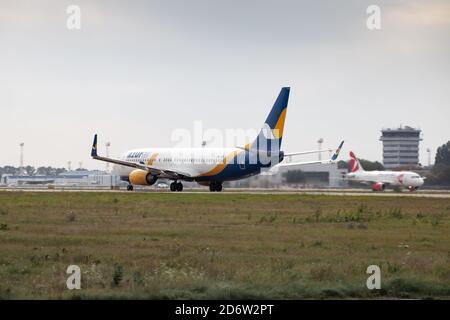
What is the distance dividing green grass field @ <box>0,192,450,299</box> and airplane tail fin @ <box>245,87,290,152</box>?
28058 millimetres

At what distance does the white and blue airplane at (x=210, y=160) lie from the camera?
8119 centimetres

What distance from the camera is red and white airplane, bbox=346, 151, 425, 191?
412 feet

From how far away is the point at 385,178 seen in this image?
132m

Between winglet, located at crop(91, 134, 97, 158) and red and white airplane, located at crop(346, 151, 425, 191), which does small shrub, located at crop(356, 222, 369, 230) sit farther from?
red and white airplane, located at crop(346, 151, 425, 191)

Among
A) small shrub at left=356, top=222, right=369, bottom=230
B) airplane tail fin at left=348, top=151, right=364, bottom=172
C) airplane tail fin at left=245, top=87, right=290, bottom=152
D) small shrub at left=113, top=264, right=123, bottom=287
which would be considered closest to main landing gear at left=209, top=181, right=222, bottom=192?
airplane tail fin at left=245, top=87, right=290, bottom=152

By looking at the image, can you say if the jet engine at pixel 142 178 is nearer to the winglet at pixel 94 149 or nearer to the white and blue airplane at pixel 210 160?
the white and blue airplane at pixel 210 160

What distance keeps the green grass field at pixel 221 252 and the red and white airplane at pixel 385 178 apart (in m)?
73.7

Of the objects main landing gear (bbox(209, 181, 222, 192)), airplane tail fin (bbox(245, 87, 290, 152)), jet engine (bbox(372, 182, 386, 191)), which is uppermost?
airplane tail fin (bbox(245, 87, 290, 152))

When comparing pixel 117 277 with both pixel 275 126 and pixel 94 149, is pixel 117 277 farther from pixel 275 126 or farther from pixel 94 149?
pixel 94 149

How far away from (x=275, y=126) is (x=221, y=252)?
52.0 metres

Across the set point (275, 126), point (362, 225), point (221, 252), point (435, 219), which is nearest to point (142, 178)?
point (275, 126)

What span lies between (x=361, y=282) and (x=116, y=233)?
15348 mm

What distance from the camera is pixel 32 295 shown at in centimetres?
2097

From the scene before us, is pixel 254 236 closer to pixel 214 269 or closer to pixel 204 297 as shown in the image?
pixel 214 269
